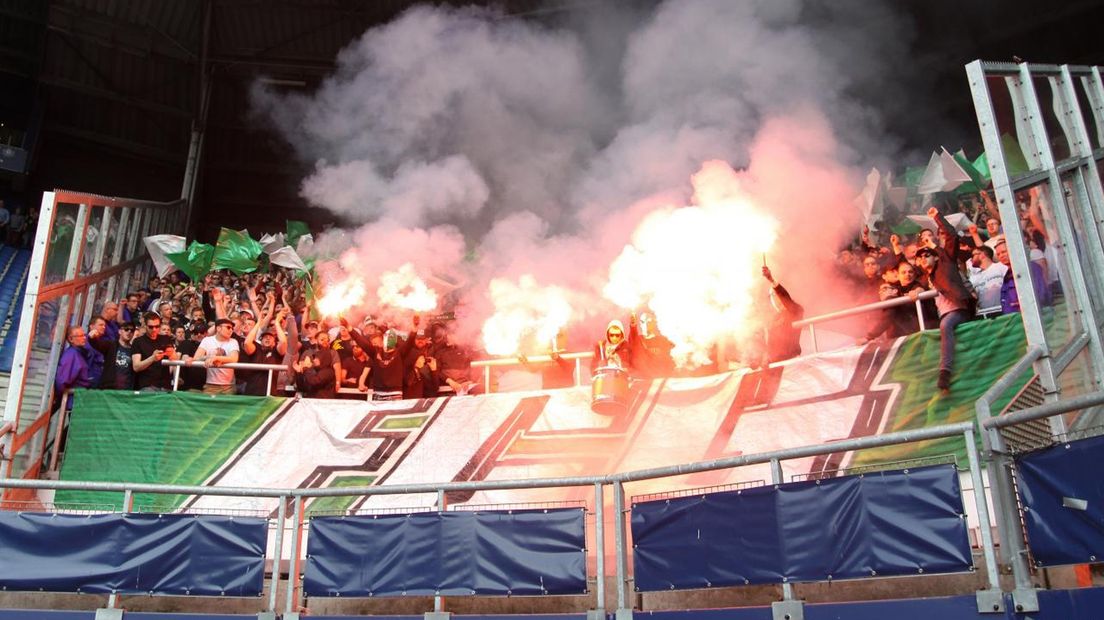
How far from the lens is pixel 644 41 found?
16203mm

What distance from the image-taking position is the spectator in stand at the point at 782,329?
390 inches

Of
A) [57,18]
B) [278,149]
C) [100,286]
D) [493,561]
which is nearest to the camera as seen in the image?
[493,561]

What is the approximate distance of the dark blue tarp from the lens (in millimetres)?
A: 7594

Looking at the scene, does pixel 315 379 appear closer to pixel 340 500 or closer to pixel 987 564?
Result: pixel 340 500

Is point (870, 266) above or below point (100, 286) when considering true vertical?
below

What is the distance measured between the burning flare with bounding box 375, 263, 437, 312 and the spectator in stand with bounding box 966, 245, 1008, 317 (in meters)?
7.91

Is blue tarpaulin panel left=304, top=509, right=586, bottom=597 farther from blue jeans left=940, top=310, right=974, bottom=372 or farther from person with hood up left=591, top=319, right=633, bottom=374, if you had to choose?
blue jeans left=940, top=310, right=974, bottom=372

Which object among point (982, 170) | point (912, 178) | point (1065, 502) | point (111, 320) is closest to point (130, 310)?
point (111, 320)

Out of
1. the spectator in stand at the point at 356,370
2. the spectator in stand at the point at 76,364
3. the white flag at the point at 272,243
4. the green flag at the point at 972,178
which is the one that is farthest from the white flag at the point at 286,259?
the green flag at the point at 972,178

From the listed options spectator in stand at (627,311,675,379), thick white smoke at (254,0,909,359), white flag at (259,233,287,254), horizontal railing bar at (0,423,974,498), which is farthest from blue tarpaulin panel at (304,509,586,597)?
white flag at (259,233,287,254)

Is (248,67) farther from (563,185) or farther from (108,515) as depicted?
(108,515)

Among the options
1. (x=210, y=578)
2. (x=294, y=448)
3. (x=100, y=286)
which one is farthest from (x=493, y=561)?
(x=100, y=286)

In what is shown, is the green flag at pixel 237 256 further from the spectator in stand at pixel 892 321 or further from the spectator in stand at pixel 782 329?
the spectator in stand at pixel 892 321

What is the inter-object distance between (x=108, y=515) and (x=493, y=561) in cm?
328
